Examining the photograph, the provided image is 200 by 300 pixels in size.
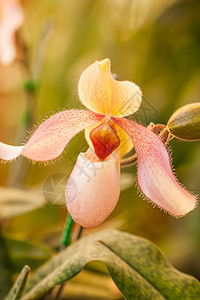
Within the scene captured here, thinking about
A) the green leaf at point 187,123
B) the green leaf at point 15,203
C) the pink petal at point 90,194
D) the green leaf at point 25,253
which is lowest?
the green leaf at point 25,253

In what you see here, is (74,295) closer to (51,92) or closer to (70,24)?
(51,92)

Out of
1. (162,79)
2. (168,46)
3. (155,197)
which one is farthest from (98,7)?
(155,197)

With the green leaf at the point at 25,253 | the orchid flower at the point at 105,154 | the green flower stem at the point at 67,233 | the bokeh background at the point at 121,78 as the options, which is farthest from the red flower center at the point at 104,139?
the bokeh background at the point at 121,78

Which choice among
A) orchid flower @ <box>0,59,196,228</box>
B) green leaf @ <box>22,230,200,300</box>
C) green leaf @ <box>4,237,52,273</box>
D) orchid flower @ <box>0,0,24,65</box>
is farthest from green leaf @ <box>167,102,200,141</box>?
orchid flower @ <box>0,0,24,65</box>

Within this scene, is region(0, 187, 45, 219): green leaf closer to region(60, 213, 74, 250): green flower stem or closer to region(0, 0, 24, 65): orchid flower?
region(60, 213, 74, 250): green flower stem

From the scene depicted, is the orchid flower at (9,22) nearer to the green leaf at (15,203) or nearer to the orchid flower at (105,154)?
the green leaf at (15,203)

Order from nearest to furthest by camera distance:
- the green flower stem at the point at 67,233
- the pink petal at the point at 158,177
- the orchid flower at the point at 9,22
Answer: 1. the pink petal at the point at 158,177
2. the green flower stem at the point at 67,233
3. the orchid flower at the point at 9,22
